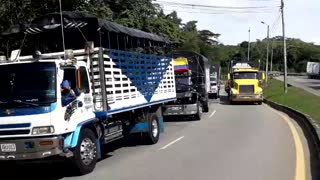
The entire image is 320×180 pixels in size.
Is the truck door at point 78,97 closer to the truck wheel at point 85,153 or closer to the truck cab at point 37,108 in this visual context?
the truck cab at point 37,108

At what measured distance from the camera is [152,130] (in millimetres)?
16094

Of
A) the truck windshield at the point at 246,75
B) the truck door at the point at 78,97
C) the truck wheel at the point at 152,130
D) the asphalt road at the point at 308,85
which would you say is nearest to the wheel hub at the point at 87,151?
the truck door at the point at 78,97

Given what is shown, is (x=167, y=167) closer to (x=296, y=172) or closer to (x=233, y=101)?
(x=296, y=172)

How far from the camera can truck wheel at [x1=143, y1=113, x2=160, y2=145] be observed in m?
15.8

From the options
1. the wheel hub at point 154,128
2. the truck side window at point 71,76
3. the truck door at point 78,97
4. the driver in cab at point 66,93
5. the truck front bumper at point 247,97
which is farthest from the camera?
the truck front bumper at point 247,97

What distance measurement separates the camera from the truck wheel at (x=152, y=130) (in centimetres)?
1579

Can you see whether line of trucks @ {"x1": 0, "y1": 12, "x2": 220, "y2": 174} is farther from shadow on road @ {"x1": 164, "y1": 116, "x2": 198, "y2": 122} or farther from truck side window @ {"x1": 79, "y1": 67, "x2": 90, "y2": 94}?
shadow on road @ {"x1": 164, "y1": 116, "x2": 198, "y2": 122}

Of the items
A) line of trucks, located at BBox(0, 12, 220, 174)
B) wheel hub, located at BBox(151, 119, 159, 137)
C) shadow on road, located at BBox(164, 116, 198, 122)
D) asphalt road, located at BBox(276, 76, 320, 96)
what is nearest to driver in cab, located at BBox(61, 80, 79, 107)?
line of trucks, located at BBox(0, 12, 220, 174)

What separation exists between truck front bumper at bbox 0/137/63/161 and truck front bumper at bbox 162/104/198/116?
14.7 m

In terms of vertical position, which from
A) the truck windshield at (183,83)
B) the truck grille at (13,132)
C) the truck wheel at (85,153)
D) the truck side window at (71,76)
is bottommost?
the truck wheel at (85,153)

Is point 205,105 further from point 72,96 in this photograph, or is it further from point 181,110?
point 72,96

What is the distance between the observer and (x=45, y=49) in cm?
1416

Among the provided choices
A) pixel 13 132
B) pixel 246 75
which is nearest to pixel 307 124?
pixel 13 132

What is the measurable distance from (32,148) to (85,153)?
1.39 m
